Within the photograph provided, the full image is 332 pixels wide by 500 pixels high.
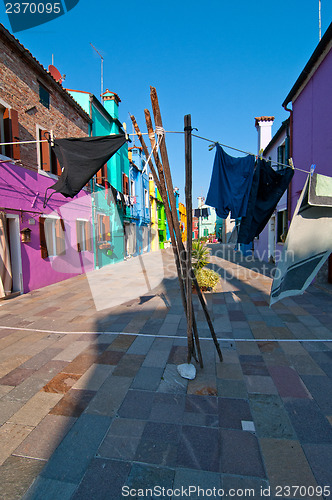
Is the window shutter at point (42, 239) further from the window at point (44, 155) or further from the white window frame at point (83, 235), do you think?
the white window frame at point (83, 235)

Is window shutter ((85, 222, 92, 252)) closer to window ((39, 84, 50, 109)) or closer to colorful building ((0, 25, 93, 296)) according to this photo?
colorful building ((0, 25, 93, 296))

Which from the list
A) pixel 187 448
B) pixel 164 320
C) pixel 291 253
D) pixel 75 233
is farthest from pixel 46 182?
pixel 187 448

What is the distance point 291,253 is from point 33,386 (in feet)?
11.1

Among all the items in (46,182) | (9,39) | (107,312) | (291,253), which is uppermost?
(9,39)

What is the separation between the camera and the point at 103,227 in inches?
502

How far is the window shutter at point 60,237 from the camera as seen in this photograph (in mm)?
8938

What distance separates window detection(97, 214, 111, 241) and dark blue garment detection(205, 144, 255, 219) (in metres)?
8.73

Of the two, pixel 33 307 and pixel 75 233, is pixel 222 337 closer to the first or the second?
pixel 33 307

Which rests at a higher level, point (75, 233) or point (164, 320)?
point (75, 233)

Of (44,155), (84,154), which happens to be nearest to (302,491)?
(84,154)

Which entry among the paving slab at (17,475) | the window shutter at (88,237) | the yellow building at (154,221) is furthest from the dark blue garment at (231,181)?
the yellow building at (154,221)

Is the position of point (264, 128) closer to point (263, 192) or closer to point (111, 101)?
point (111, 101)

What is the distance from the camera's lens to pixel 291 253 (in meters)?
3.50

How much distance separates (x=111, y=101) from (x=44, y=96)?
20.4 ft
